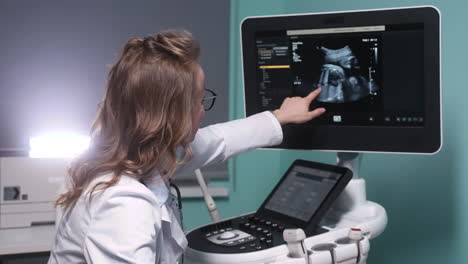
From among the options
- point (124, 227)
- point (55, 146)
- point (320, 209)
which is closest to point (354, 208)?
point (320, 209)

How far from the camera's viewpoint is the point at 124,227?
3.46ft

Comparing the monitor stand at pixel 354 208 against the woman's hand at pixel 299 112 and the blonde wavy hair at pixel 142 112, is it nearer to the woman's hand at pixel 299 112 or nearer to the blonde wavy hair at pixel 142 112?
the woman's hand at pixel 299 112

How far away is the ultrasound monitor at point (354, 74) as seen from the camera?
4.64 feet

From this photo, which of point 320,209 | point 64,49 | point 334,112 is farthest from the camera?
point 64,49

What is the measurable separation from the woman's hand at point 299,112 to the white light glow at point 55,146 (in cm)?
104

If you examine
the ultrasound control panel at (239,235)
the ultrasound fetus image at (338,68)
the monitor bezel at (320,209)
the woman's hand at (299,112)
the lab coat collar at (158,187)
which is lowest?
the ultrasound control panel at (239,235)

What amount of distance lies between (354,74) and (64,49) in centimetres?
146

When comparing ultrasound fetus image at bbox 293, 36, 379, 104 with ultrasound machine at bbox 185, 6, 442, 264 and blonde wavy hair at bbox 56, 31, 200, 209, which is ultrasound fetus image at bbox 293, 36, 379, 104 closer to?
ultrasound machine at bbox 185, 6, 442, 264

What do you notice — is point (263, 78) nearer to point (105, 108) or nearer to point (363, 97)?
point (363, 97)

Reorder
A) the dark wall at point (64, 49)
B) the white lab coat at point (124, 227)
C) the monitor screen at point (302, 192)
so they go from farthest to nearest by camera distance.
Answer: the dark wall at point (64, 49) < the monitor screen at point (302, 192) < the white lab coat at point (124, 227)

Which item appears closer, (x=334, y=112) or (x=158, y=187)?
(x=158, y=187)

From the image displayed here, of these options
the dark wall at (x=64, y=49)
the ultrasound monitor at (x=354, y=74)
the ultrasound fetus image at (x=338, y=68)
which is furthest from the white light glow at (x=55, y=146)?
the ultrasound fetus image at (x=338, y=68)

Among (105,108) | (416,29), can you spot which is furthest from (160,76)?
(416,29)

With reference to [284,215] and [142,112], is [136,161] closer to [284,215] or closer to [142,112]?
[142,112]
